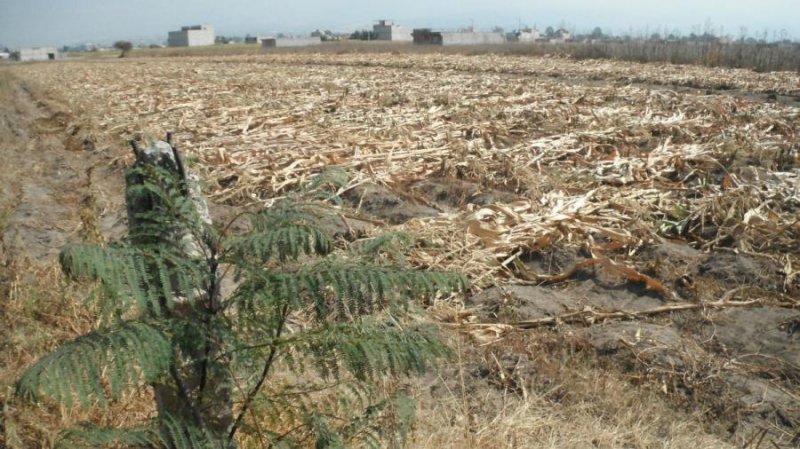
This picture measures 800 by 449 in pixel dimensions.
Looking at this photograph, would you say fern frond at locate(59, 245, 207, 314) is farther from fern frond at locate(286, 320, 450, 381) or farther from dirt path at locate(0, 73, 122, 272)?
dirt path at locate(0, 73, 122, 272)

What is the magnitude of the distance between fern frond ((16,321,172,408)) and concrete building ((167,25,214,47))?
139 meters

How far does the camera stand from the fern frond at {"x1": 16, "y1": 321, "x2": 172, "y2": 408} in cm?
141

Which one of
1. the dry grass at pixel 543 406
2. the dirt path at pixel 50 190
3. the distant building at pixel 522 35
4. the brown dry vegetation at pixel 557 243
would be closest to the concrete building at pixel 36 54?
the distant building at pixel 522 35

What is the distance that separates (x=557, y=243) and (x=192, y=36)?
138 m

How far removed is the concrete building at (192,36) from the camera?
132 metres

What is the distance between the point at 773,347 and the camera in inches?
168

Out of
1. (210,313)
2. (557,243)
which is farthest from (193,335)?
(557,243)

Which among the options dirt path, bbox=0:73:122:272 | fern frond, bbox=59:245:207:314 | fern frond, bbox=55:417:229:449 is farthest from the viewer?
dirt path, bbox=0:73:122:272

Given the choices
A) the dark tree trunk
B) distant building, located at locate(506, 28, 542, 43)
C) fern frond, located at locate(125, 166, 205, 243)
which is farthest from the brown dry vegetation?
distant building, located at locate(506, 28, 542, 43)

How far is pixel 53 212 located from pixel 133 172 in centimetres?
606

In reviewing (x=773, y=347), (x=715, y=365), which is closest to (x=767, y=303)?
(x=773, y=347)

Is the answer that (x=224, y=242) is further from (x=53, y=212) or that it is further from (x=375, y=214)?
(x=53, y=212)

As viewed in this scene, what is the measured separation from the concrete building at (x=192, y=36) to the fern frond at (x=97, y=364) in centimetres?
13861

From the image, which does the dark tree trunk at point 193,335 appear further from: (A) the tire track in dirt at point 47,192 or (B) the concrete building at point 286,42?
(B) the concrete building at point 286,42
